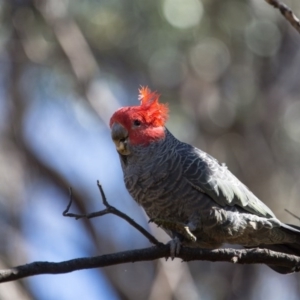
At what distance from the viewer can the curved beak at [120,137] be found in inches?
156

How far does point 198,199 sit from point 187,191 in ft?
0.31

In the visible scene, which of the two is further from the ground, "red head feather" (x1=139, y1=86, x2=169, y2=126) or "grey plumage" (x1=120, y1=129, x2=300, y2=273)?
"red head feather" (x1=139, y1=86, x2=169, y2=126)

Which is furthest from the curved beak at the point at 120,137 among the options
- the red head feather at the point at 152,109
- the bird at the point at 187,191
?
the red head feather at the point at 152,109

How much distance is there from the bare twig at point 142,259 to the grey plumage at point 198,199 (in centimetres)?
57

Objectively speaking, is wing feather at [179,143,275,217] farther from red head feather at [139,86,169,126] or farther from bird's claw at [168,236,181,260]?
bird's claw at [168,236,181,260]

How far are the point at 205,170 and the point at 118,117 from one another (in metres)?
0.73

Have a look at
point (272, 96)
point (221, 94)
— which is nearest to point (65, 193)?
point (221, 94)

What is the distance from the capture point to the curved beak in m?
3.96

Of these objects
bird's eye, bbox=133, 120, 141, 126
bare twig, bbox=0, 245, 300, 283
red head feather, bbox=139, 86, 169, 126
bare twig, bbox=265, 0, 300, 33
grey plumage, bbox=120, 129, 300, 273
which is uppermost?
red head feather, bbox=139, 86, 169, 126

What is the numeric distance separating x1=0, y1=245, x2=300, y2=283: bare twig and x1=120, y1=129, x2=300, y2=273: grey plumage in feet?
1.86

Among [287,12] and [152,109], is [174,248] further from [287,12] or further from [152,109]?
[287,12]

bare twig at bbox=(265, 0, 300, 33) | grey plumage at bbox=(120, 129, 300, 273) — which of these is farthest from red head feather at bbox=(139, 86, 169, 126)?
bare twig at bbox=(265, 0, 300, 33)

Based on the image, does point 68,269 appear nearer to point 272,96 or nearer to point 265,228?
point 265,228

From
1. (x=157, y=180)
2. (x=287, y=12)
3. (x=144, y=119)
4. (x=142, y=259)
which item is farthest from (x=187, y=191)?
(x=287, y=12)
